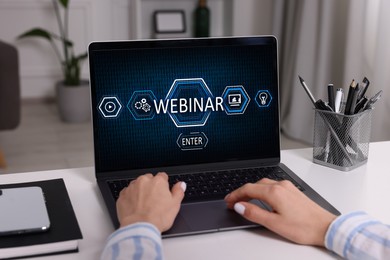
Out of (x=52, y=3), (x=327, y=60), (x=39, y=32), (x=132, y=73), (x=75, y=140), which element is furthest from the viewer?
(x=52, y=3)

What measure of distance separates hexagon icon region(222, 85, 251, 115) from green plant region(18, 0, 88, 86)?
261 centimetres

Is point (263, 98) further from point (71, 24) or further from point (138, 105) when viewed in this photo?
point (71, 24)

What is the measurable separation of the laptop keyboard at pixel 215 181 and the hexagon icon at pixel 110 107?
125mm

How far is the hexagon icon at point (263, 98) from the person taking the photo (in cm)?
118

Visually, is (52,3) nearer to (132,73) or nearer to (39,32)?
(39,32)

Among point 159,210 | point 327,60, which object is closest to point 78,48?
point 327,60

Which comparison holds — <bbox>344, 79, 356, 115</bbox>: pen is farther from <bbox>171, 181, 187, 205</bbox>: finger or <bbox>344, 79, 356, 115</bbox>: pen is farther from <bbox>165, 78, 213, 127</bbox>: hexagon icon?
<bbox>171, 181, 187, 205</bbox>: finger

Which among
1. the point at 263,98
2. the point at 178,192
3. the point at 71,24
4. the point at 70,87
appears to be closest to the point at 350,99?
the point at 263,98

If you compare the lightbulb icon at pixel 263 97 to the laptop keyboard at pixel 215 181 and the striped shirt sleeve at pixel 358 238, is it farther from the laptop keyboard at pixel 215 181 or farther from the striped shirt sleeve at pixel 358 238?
the striped shirt sleeve at pixel 358 238

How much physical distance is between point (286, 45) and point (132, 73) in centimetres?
252

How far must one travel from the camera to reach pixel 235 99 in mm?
1165

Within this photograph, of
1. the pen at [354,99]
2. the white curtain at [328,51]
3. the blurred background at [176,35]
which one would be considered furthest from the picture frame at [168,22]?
the pen at [354,99]

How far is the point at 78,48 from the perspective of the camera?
4.04 meters

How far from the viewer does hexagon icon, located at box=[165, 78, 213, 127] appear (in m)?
1.13
